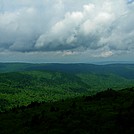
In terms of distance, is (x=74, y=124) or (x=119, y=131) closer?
(x=119, y=131)

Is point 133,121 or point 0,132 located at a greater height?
point 133,121

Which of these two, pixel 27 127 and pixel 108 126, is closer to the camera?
pixel 108 126

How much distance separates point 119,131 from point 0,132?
54.7 metres

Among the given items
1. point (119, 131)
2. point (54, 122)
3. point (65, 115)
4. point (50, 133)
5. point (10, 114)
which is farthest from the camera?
point (10, 114)

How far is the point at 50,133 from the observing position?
116m

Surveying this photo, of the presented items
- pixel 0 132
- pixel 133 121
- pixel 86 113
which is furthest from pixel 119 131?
pixel 0 132

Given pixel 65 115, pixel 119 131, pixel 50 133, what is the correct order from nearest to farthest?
pixel 119 131, pixel 50 133, pixel 65 115

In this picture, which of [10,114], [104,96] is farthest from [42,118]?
[104,96]

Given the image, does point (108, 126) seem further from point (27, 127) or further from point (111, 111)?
point (27, 127)

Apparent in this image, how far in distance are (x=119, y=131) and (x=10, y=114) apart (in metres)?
86.8

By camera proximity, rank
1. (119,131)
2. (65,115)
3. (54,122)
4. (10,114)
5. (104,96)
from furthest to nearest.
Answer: (104,96) → (10,114) → (65,115) → (54,122) → (119,131)

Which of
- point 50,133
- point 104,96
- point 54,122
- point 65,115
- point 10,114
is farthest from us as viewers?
point 104,96

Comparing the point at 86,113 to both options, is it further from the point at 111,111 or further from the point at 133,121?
the point at 133,121

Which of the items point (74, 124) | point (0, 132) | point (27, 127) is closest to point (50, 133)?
point (74, 124)
